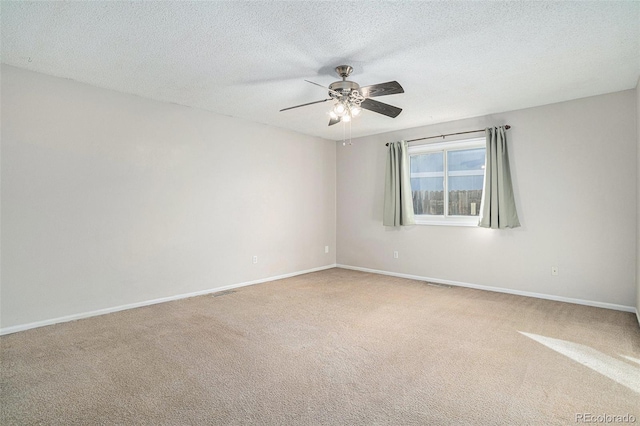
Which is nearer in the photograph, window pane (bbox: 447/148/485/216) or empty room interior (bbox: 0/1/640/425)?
empty room interior (bbox: 0/1/640/425)

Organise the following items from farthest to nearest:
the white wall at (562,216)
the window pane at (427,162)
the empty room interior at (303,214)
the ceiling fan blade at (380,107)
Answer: the window pane at (427,162)
the white wall at (562,216)
the ceiling fan blade at (380,107)
the empty room interior at (303,214)

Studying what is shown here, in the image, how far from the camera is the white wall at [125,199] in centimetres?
318

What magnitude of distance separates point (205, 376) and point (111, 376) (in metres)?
0.67

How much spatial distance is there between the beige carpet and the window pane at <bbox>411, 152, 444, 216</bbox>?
1.93 m

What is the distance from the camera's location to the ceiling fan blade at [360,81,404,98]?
2.82 m

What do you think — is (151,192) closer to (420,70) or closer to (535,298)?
(420,70)

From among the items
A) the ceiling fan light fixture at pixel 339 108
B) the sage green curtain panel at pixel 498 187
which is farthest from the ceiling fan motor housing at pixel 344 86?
the sage green curtain panel at pixel 498 187

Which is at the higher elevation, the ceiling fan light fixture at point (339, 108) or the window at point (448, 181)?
the ceiling fan light fixture at point (339, 108)

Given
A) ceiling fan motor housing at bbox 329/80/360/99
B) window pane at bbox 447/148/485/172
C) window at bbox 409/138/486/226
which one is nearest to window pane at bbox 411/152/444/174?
window at bbox 409/138/486/226

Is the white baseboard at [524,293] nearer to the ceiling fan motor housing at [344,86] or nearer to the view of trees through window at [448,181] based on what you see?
the view of trees through window at [448,181]

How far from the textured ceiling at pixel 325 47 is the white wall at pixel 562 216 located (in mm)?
401

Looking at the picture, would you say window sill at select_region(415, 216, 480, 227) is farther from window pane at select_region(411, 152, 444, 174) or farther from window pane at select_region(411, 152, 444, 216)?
window pane at select_region(411, 152, 444, 174)

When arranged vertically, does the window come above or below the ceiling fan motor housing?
below

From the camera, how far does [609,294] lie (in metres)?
3.87
